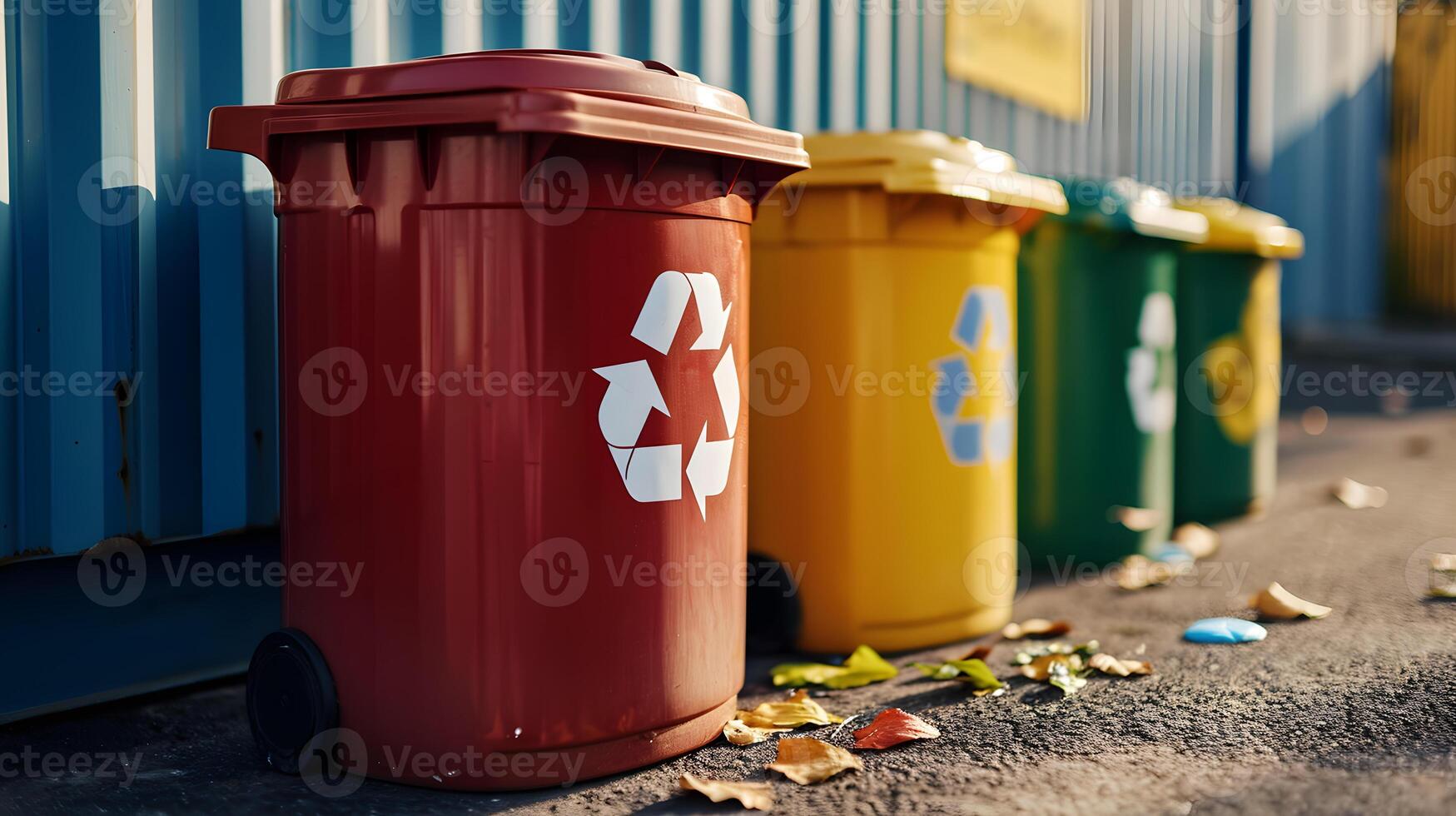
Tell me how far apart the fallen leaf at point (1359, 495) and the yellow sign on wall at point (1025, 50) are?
2330 mm

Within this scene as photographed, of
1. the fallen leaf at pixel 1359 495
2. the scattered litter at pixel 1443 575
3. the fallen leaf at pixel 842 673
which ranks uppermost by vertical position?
the fallen leaf at pixel 1359 495

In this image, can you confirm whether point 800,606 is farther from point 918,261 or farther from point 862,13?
point 862,13

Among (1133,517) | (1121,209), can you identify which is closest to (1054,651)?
(1133,517)

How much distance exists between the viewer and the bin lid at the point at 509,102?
186 centimetres

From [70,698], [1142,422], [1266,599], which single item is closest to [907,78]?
[1142,422]

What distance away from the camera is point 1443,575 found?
3.62m

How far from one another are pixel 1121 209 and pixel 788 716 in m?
2.11

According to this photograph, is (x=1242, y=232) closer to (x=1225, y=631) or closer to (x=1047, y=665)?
(x=1225, y=631)

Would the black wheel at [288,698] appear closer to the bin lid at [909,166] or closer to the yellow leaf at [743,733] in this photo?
the yellow leaf at [743,733]

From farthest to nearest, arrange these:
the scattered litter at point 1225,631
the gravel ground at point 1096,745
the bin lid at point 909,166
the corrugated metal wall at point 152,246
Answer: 1. the scattered litter at point 1225,631
2. the bin lid at point 909,166
3. the corrugated metal wall at point 152,246
4. the gravel ground at point 1096,745

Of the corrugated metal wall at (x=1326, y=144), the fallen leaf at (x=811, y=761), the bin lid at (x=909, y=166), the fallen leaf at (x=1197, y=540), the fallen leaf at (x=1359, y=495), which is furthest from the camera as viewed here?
the corrugated metal wall at (x=1326, y=144)

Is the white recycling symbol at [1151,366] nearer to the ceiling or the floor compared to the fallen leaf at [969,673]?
nearer to the ceiling

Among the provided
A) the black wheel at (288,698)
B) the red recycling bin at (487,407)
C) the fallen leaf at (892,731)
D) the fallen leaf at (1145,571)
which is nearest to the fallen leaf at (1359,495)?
the fallen leaf at (1145,571)

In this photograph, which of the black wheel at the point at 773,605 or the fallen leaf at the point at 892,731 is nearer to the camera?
the fallen leaf at the point at 892,731
